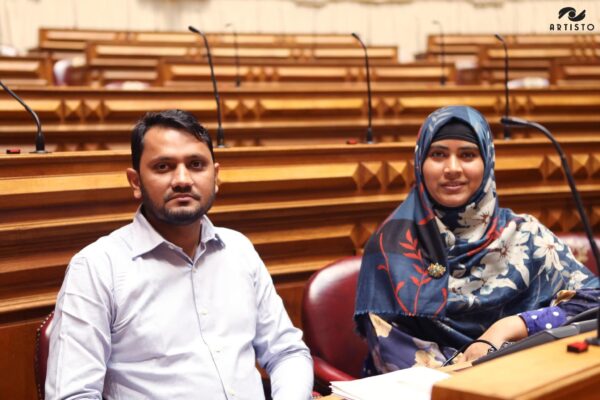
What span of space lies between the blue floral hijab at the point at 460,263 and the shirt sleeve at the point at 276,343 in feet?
0.89

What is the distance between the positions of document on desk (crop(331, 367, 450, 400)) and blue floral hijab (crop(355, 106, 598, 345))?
551mm

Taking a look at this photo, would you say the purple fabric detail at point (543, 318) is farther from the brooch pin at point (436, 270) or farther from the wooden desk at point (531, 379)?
the wooden desk at point (531, 379)

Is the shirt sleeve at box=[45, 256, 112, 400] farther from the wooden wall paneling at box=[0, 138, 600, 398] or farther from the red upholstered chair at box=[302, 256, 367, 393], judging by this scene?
the wooden wall paneling at box=[0, 138, 600, 398]

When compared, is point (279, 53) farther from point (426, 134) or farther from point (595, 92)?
point (426, 134)

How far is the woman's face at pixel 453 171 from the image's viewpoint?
5.50ft

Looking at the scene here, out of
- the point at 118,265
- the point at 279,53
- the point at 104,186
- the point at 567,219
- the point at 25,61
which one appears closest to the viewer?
the point at 118,265

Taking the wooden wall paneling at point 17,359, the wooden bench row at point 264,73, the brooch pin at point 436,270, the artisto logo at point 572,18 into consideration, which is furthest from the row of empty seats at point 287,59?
the brooch pin at point 436,270

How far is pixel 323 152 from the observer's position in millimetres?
2498

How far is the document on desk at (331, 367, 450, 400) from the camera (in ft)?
3.27

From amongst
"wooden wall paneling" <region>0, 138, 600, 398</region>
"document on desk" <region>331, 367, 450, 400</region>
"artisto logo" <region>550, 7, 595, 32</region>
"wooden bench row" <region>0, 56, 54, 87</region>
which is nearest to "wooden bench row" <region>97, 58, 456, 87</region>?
"wooden bench row" <region>0, 56, 54, 87</region>

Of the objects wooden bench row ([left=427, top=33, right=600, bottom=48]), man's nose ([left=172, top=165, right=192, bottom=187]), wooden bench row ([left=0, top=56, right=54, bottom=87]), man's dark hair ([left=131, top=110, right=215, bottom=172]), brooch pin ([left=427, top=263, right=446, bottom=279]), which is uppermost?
wooden bench row ([left=427, top=33, right=600, bottom=48])

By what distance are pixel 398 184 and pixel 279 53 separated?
155 inches

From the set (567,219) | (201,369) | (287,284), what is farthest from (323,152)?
(201,369)

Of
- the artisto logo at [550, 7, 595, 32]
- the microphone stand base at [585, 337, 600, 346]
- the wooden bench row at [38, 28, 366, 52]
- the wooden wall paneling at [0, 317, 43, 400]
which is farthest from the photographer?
the wooden bench row at [38, 28, 366, 52]
